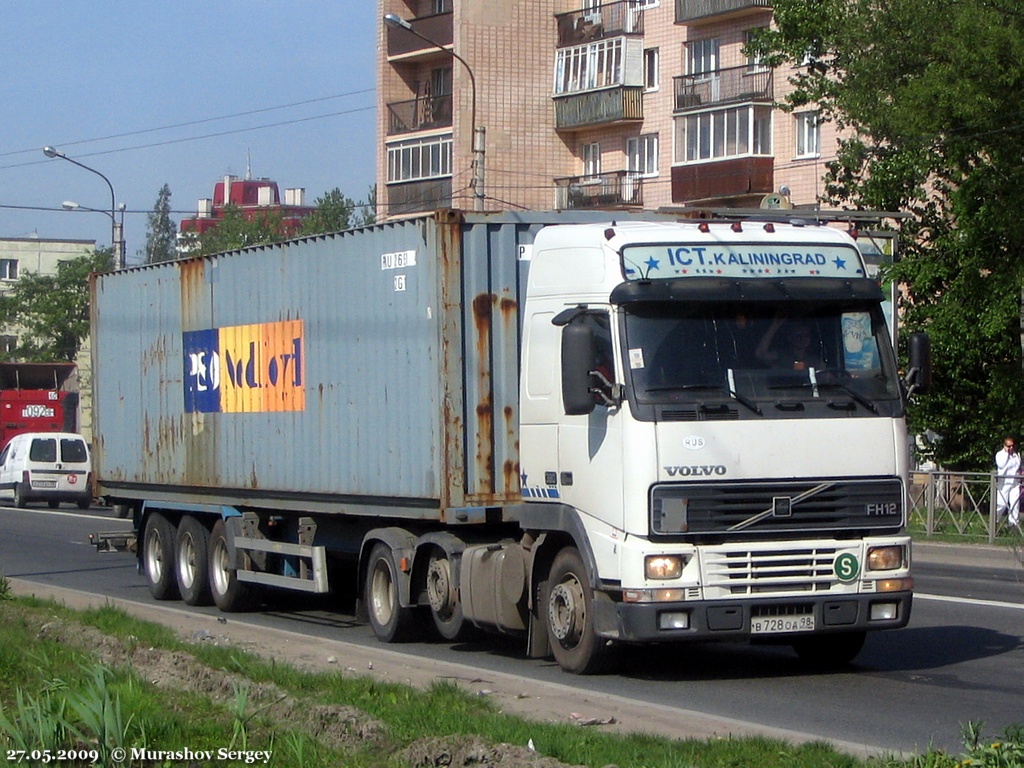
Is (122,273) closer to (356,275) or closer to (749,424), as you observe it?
(356,275)

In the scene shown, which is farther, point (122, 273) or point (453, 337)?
point (122, 273)

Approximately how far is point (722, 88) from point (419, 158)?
1125 cm

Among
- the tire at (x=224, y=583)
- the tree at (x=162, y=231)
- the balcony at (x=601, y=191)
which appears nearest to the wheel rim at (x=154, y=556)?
the tire at (x=224, y=583)

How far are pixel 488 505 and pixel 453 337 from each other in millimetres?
1267

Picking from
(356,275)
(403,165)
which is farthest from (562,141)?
(356,275)

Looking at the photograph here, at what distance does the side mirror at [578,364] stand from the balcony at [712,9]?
35047 millimetres

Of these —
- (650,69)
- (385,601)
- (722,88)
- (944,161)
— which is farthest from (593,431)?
(650,69)

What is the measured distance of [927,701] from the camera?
999 cm

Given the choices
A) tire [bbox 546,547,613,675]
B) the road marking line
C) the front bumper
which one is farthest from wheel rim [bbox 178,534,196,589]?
the road marking line

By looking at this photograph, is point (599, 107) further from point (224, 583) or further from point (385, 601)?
point (385, 601)

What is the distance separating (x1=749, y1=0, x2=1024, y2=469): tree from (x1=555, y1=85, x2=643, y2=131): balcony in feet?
51.7

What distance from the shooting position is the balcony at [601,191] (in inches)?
1961

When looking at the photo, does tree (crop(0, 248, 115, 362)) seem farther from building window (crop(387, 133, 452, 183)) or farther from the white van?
the white van

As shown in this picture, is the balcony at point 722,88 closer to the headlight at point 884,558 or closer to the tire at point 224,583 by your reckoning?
the tire at point 224,583
